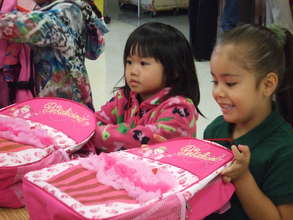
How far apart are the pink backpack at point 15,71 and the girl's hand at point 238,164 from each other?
2.41ft

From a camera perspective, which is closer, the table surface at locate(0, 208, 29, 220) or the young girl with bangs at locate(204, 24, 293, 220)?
the young girl with bangs at locate(204, 24, 293, 220)

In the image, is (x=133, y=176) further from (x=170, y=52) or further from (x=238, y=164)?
(x=170, y=52)

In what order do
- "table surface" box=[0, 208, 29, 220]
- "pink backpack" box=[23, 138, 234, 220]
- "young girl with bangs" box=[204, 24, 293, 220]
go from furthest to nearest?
"table surface" box=[0, 208, 29, 220] < "young girl with bangs" box=[204, 24, 293, 220] < "pink backpack" box=[23, 138, 234, 220]

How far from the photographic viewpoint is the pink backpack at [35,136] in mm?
936

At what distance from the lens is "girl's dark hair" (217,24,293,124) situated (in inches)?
33.7

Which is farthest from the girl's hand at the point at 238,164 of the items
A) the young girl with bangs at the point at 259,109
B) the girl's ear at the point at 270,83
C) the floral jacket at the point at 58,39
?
the floral jacket at the point at 58,39

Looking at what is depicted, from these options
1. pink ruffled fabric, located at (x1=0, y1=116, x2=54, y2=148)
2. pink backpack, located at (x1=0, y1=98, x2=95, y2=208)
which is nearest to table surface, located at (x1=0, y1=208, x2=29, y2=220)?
pink backpack, located at (x1=0, y1=98, x2=95, y2=208)

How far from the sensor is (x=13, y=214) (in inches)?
37.9

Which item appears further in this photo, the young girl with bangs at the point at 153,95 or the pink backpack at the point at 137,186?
the young girl with bangs at the point at 153,95

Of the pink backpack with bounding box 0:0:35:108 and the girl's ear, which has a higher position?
the girl's ear

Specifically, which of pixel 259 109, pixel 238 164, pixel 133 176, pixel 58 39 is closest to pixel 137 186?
pixel 133 176

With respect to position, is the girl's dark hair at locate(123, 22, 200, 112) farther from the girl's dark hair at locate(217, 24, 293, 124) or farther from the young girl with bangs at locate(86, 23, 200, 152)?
the girl's dark hair at locate(217, 24, 293, 124)

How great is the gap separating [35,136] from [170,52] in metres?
0.38

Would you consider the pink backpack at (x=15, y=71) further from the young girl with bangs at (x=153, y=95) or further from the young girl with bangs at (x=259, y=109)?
the young girl with bangs at (x=259, y=109)
